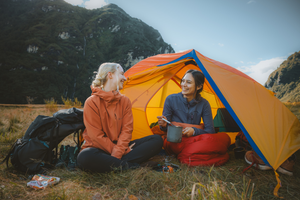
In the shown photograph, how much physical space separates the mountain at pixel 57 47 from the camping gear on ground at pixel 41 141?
40.1 metres

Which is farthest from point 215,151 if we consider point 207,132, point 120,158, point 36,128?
point 36,128

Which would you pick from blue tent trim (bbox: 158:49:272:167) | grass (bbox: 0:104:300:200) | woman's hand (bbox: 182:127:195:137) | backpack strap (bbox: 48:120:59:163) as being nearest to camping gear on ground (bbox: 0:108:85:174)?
backpack strap (bbox: 48:120:59:163)

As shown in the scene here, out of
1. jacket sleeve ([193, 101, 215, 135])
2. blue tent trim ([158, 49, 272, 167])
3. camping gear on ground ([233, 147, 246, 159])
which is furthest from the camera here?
camping gear on ground ([233, 147, 246, 159])

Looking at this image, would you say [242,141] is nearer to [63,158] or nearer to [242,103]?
[242,103]

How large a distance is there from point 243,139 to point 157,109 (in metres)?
2.04

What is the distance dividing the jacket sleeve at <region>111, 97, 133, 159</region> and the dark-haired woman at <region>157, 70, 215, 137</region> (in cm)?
50

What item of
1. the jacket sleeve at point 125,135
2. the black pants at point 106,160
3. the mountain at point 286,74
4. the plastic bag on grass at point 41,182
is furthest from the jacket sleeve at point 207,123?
the mountain at point 286,74

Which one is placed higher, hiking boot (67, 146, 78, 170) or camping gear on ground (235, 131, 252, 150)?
camping gear on ground (235, 131, 252, 150)

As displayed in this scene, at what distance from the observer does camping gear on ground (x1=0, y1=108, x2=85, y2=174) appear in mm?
1825

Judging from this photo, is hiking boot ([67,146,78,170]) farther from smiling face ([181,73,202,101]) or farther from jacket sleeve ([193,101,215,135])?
smiling face ([181,73,202,101])

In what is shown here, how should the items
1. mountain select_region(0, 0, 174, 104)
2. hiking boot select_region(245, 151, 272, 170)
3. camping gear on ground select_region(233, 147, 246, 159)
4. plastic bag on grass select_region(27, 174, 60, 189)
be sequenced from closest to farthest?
plastic bag on grass select_region(27, 174, 60, 189) < hiking boot select_region(245, 151, 272, 170) < camping gear on ground select_region(233, 147, 246, 159) < mountain select_region(0, 0, 174, 104)

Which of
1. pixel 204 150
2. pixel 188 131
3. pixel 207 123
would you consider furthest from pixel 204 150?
pixel 207 123

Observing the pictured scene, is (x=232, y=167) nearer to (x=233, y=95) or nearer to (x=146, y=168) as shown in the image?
(x=233, y=95)

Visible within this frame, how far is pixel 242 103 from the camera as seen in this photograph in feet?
7.00
